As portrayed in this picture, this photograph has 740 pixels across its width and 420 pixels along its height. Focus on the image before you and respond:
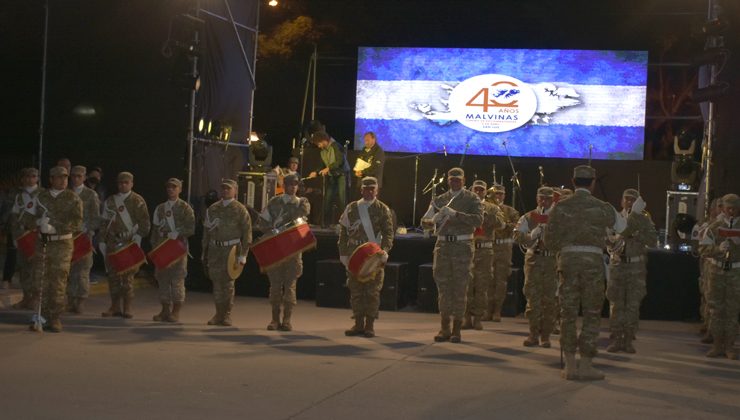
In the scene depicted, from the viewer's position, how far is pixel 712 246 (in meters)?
13.0

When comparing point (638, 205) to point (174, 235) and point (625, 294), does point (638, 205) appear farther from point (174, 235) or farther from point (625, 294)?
point (174, 235)

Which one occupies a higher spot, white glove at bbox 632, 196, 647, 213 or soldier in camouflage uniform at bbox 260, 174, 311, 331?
white glove at bbox 632, 196, 647, 213

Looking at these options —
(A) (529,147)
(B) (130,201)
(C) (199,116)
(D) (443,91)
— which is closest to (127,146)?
(C) (199,116)

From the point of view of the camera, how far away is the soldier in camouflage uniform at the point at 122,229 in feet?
50.2

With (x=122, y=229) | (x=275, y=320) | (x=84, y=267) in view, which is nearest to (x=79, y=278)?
(x=84, y=267)

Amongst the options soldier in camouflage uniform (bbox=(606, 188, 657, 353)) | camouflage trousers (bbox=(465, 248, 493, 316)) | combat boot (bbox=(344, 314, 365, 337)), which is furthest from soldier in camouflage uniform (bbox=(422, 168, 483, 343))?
camouflage trousers (bbox=(465, 248, 493, 316))

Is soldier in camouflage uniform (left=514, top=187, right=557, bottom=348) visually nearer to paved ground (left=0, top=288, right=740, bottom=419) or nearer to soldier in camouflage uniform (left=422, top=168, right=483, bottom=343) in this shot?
paved ground (left=0, top=288, right=740, bottom=419)

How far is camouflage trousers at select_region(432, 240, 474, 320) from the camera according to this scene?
13.4m

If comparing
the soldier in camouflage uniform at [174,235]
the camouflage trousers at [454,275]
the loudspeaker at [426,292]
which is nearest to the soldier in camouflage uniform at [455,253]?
the camouflage trousers at [454,275]

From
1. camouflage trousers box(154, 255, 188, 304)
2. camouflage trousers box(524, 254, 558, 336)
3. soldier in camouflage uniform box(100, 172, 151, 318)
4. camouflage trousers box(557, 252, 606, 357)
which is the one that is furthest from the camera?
soldier in camouflage uniform box(100, 172, 151, 318)

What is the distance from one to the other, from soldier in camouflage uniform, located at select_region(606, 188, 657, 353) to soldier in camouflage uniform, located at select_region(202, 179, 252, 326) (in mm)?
5239

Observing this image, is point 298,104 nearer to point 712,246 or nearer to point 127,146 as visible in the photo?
point 127,146

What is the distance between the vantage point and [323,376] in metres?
10.4

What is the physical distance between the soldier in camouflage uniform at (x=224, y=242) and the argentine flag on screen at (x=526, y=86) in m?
9.46
